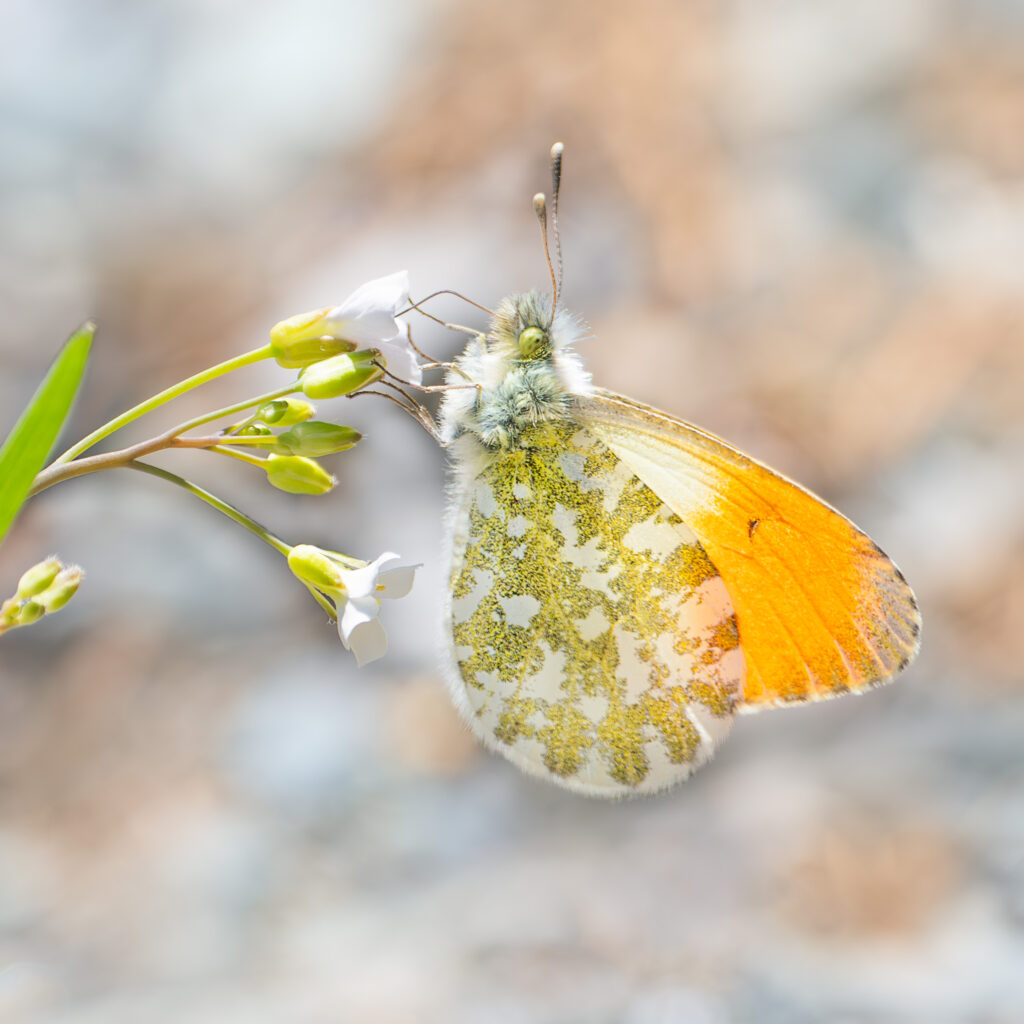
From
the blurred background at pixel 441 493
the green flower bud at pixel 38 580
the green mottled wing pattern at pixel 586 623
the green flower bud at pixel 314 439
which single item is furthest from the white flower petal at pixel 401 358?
the blurred background at pixel 441 493

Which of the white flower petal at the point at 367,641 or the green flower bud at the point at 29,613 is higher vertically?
the white flower petal at the point at 367,641

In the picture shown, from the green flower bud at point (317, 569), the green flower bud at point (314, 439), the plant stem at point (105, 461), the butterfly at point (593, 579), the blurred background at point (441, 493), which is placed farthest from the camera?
the blurred background at point (441, 493)

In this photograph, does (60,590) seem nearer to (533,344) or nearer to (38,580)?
(38,580)

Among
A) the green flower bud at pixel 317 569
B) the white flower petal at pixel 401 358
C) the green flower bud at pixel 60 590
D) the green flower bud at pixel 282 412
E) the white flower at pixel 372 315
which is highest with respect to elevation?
the white flower at pixel 372 315

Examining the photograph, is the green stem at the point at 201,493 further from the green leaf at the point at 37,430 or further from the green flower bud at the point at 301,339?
the green flower bud at the point at 301,339

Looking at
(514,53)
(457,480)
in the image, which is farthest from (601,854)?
(514,53)

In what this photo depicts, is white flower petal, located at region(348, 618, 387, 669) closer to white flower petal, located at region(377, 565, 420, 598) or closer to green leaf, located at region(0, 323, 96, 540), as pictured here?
white flower petal, located at region(377, 565, 420, 598)

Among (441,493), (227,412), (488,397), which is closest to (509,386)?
(488,397)

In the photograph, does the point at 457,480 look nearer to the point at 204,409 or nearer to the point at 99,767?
the point at 204,409
